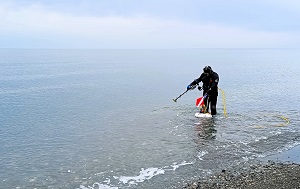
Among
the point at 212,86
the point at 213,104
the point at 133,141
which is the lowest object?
the point at 133,141

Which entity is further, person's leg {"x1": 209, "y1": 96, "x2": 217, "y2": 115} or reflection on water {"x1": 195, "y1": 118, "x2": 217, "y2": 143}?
person's leg {"x1": 209, "y1": 96, "x2": 217, "y2": 115}

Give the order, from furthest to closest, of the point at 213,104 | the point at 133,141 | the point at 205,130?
the point at 213,104
the point at 205,130
the point at 133,141

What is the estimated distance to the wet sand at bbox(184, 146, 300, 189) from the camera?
9.48 meters

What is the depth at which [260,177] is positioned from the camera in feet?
33.1

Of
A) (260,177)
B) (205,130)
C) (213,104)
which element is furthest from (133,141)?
(213,104)

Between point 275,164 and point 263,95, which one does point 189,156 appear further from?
point 263,95

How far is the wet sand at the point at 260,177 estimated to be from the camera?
9.48m

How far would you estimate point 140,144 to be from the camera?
14.0m

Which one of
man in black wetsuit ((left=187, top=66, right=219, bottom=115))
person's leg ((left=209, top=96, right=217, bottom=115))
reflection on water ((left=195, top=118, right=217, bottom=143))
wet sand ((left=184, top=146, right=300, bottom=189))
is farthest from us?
person's leg ((left=209, top=96, right=217, bottom=115))

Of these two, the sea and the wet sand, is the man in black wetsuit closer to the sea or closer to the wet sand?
the sea

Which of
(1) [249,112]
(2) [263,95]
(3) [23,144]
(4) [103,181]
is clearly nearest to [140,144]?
(4) [103,181]

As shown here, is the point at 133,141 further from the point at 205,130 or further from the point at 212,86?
the point at 212,86

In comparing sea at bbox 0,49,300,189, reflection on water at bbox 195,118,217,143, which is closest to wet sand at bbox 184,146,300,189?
sea at bbox 0,49,300,189

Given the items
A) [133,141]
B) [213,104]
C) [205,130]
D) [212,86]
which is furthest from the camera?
[213,104]
